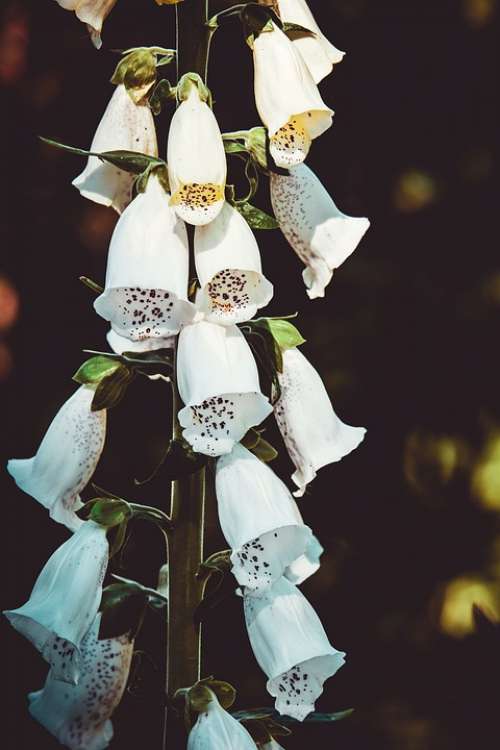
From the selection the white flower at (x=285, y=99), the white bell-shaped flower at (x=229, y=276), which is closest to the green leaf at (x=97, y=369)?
the white bell-shaped flower at (x=229, y=276)

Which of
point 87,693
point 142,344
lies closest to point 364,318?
point 142,344

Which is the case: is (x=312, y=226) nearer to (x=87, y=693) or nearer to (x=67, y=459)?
(x=67, y=459)

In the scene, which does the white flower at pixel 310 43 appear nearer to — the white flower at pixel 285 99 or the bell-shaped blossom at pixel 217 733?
the white flower at pixel 285 99

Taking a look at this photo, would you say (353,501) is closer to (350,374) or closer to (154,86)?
(350,374)

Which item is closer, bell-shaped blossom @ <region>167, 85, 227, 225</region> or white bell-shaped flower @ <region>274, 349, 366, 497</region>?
bell-shaped blossom @ <region>167, 85, 227, 225</region>

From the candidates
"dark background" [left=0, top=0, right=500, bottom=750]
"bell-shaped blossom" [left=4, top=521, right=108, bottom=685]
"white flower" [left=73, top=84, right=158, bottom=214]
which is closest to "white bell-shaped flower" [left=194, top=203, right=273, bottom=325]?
"white flower" [left=73, top=84, right=158, bottom=214]

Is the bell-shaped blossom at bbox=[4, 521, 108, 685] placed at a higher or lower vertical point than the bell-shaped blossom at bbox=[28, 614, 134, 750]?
higher

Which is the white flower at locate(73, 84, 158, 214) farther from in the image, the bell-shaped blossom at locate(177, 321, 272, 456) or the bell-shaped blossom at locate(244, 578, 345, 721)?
the bell-shaped blossom at locate(244, 578, 345, 721)
